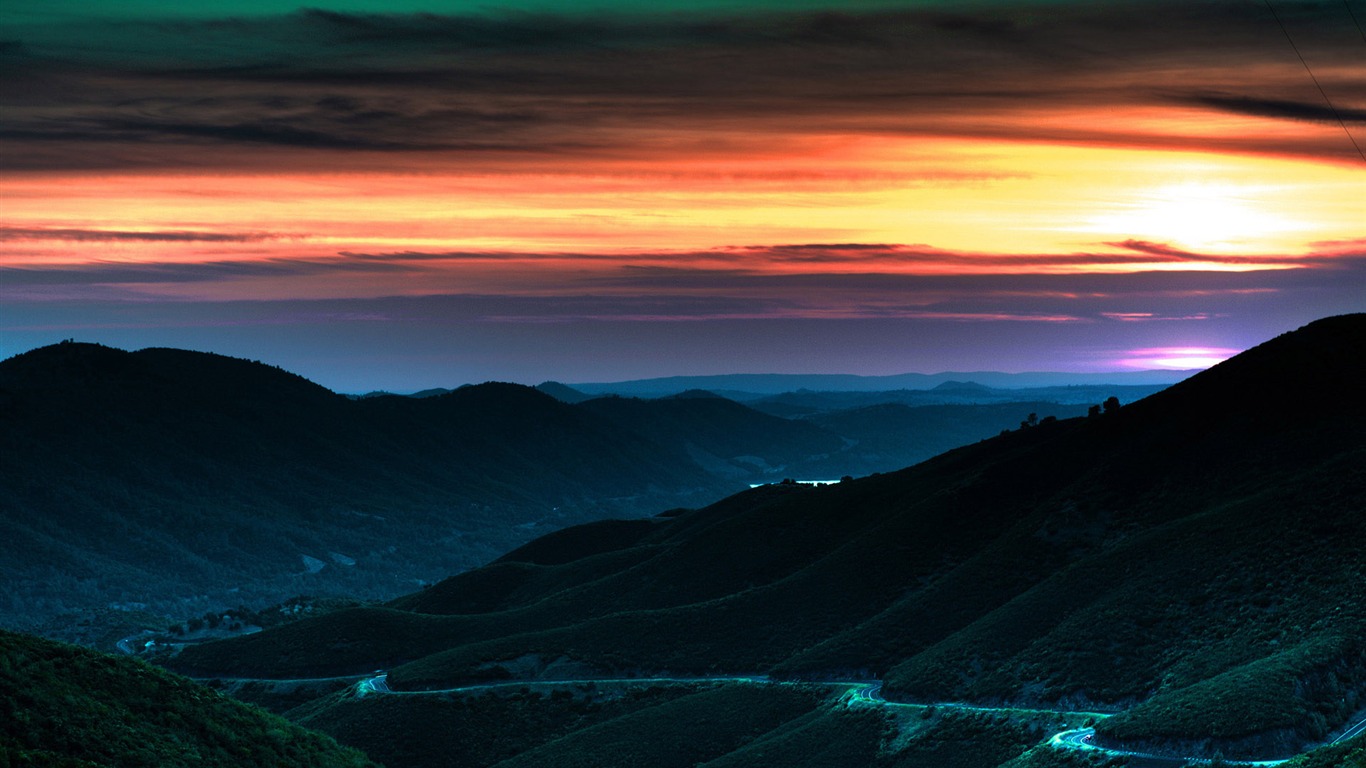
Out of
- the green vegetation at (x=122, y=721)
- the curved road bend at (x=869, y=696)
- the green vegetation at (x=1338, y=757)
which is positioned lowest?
the curved road bend at (x=869, y=696)

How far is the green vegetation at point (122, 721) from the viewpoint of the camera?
94.6 meters

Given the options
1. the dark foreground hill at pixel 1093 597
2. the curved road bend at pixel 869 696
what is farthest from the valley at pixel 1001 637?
the curved road bend at pixel 869 696

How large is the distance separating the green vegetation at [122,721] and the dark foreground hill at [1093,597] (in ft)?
119

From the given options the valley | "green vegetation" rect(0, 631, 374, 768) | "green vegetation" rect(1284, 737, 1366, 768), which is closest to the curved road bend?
the valley

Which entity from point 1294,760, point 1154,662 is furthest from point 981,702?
point 1294,760

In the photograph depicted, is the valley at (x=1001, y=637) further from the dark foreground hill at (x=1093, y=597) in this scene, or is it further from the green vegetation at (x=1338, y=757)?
the dark foreground hill at (x=1093, y=597)

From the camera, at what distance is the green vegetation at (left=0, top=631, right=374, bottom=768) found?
94.6m

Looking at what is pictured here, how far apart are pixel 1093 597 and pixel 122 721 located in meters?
81.8

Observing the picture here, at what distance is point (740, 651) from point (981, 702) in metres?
45.3

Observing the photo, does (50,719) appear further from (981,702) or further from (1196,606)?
(1196,606)

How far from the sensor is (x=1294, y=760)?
80188mm

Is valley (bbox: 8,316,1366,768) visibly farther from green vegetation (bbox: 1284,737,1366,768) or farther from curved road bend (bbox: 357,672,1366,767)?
curved road bend (bbox: 357,672,1366,767)

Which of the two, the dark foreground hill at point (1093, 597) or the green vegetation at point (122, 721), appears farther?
the dark foreground hill at point (1093, 597)

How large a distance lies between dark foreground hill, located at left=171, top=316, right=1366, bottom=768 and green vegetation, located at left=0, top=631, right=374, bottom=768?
36331 millimetres
